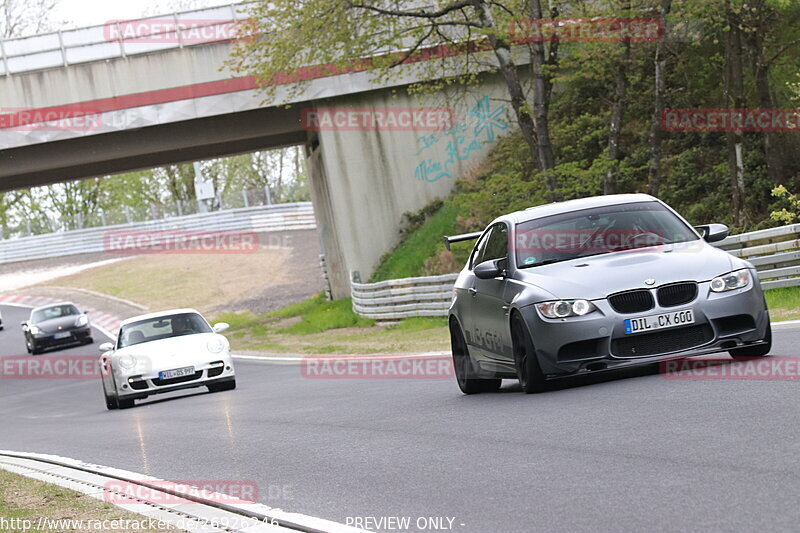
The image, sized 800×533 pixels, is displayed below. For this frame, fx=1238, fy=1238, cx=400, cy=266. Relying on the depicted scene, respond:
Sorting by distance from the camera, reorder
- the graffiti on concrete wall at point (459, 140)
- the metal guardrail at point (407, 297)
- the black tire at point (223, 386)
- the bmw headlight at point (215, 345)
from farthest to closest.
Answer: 1. the graffiti on concrete wall at point (459, 140)
2. the metal guardrail at point (407, 297)
3. the black tire at point (223, 386)
4. the bmw headlight at point (215, 345)

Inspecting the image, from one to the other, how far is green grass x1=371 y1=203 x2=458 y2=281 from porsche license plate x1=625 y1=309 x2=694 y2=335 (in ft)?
73.9

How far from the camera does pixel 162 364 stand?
18000mm

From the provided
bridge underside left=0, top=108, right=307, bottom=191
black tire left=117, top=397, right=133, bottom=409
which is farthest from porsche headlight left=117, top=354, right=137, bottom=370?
bridge underside left=0, top=108, right=307, bottom=191

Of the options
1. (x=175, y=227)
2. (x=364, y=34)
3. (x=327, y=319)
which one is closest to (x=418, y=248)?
(x=327, y=319)

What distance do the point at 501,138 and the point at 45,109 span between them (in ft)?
41.9

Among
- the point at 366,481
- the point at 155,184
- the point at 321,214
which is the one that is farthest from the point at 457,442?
the point at 155,184

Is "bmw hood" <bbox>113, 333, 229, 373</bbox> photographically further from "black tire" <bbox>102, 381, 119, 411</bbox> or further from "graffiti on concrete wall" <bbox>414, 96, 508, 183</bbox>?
"graffiti on concrete wall" <bbox>414, 96, 508, 183</bbox>

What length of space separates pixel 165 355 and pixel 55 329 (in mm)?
23184

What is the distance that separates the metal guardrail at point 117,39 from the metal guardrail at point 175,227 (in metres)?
40.0

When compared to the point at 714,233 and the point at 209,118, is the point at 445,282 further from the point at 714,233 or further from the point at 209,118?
the point at 714,233

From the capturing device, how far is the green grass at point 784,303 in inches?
643

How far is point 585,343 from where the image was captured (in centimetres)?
983

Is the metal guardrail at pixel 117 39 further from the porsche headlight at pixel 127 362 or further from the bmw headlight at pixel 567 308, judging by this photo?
the bmw headlight at pixel 567 308

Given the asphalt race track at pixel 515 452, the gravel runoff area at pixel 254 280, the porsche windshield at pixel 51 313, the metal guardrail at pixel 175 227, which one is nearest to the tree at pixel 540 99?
the asphalt race track at pixel 515 452
